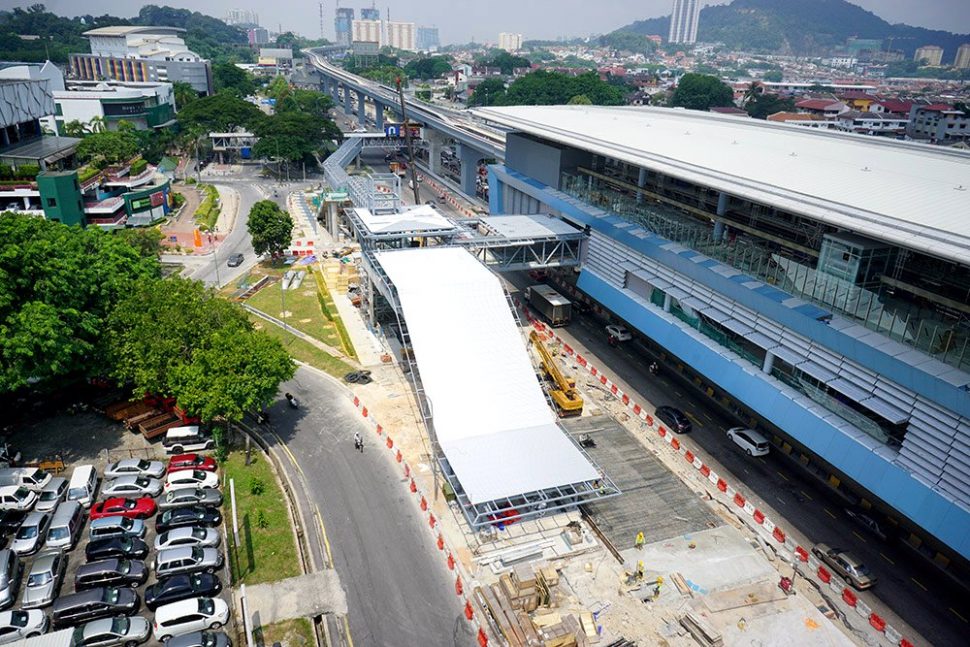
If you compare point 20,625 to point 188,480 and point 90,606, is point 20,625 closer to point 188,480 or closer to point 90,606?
point 90,606

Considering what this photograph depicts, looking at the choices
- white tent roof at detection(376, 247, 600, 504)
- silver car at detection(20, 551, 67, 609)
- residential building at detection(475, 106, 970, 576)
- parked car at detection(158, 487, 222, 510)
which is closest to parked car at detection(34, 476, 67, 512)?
silver car at detection(20, 551, 67, 609)

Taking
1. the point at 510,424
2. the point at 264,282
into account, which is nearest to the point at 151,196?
the point at 264,282

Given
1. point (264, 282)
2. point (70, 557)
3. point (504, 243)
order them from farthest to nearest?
1. point (264, 282)
2. point (504, 243)
3. point (70, 557)

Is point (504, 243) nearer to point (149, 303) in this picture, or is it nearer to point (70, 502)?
point (149, 303)

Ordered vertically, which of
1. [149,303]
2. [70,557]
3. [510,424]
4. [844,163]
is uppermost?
[844,163]

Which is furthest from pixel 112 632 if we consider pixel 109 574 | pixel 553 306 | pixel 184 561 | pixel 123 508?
pixel 553 306

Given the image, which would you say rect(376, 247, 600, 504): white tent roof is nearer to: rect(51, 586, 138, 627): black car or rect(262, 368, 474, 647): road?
rect(262, 368, 474, 647): road
